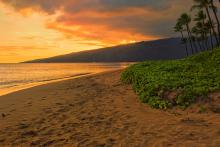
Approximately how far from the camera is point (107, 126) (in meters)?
8.67

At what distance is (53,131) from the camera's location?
8.37 metres

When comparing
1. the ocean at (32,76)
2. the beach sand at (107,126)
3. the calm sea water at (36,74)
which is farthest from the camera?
the calm sea water at (36,74)

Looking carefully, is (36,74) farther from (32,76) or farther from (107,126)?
(107,126)

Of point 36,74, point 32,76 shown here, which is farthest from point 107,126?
point 36,74

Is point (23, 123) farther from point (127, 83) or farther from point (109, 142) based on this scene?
point (127, 83)

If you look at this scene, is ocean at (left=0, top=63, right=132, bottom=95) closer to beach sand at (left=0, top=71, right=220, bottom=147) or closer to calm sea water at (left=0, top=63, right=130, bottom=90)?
calm sea water at (left=0, top=63, right=130, bottom=90)

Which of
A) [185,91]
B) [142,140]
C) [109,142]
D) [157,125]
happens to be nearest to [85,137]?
[109,142]

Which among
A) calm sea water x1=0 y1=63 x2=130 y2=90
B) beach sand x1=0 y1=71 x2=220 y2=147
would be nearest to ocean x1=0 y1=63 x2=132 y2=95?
calm sea water x1=0 y1=63 x2=130 y2=90

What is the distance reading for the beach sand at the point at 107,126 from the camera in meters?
7.19

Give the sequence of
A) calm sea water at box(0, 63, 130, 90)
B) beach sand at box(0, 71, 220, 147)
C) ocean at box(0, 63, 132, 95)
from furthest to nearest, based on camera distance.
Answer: calm sea water at box(0, 63, 130, 90) → ocean at box(0, 63, 132, 95) → beach sand at box(0, 71, 220, 147)

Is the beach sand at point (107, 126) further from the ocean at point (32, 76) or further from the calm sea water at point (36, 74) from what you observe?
the calm sea water at point (36, 74)

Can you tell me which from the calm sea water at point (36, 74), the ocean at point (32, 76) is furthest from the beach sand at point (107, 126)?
the calm sea water at point (36, 74)

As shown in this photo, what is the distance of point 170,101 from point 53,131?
16.3 ft

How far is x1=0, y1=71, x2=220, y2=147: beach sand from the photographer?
719 centimetres
